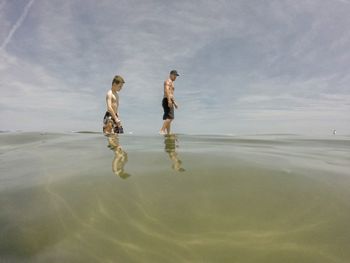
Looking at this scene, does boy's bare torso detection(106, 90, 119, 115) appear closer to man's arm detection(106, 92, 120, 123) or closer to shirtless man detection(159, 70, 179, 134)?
man's arm detection(106, 92, 120, 123)

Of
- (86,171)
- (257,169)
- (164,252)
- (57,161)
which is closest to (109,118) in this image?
(57,161)

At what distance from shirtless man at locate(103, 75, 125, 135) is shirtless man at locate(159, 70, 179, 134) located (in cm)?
210

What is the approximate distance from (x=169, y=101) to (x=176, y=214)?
8717mm

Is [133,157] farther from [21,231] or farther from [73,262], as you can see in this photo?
[73,262]

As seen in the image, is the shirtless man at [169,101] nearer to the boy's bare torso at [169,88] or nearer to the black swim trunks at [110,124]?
the boy's bare torso at [169,88]

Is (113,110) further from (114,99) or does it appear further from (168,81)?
(168,81)

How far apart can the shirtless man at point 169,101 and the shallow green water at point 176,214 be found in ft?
24.2

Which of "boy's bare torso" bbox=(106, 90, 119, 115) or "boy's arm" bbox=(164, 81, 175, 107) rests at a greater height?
"boy's arm" bbox=(164, 81, 175, 107)

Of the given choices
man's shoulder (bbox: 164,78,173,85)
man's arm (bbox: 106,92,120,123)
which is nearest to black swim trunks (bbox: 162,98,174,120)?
man's shoulder (bbox: 164,78,173,85)

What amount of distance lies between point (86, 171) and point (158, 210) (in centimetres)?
145

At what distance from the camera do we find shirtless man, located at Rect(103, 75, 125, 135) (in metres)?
8.66

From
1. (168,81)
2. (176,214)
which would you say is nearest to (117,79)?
(168,81)

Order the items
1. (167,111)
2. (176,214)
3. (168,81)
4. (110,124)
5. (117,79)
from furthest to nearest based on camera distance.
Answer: (167,111) < (168,81) < (110,124) < (117,79) < (176,214)

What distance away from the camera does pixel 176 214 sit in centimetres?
217
